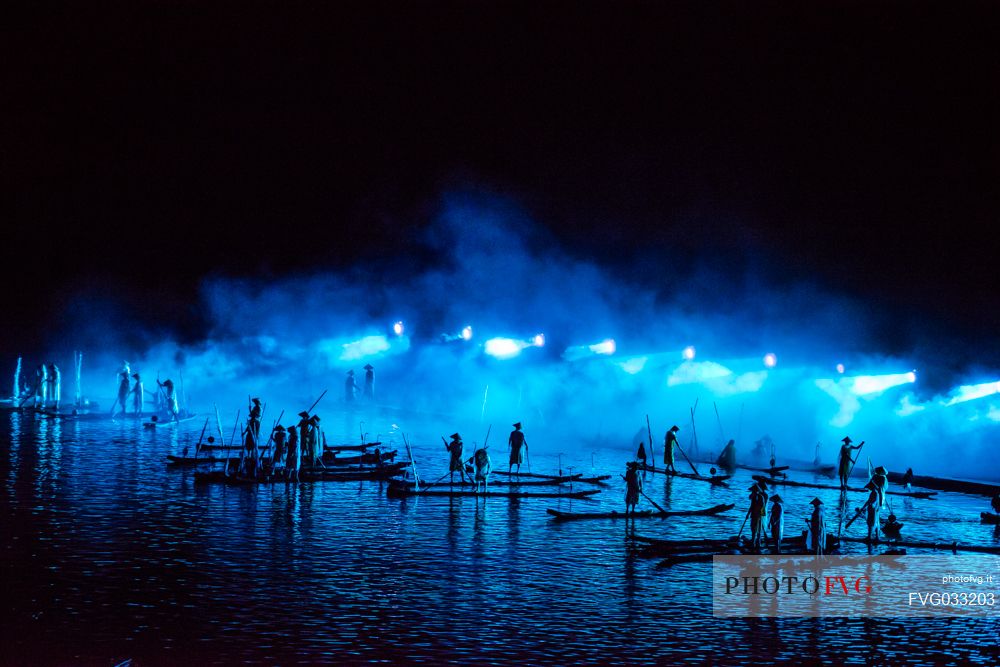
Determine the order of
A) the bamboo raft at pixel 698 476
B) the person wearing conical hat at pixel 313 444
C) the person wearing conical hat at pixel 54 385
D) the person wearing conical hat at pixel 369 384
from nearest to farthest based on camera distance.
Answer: the person wearing conical hat at pixel 313 444
the bamboo raft at pixel 698 476
the person wearing conical hat at pixel 54 385
the person wearing conical hat at pixel 369 384

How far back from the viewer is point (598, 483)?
24.8 m

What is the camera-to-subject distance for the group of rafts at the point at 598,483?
15859 mm

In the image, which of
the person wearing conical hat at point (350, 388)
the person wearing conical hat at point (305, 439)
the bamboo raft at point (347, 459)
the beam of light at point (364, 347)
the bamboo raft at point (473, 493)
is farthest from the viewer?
the beam of light at point (364, 347)

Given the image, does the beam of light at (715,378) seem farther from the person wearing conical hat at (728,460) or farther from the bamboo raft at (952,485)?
the person wearing conical hat at (728,460)

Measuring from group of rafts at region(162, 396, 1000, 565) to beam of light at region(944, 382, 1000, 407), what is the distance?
8773 millimetres

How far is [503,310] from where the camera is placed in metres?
47.4

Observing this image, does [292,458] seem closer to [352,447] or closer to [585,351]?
[352,447]

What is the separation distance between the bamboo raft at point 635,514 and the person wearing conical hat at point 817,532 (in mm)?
4628

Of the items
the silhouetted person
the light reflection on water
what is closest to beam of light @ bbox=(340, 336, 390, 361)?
the silhouetted person

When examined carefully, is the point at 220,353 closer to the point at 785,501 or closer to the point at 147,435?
the point at 147,435

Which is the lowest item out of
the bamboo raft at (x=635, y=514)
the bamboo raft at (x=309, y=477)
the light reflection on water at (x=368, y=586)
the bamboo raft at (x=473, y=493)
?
the light reflection on water at (x=368, y=586)

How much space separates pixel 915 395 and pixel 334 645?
31.6 meters

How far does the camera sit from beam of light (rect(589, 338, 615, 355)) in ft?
139

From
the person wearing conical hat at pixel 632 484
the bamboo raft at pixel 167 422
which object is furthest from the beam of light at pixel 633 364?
the person wearing conical hat at pixel 632 484
